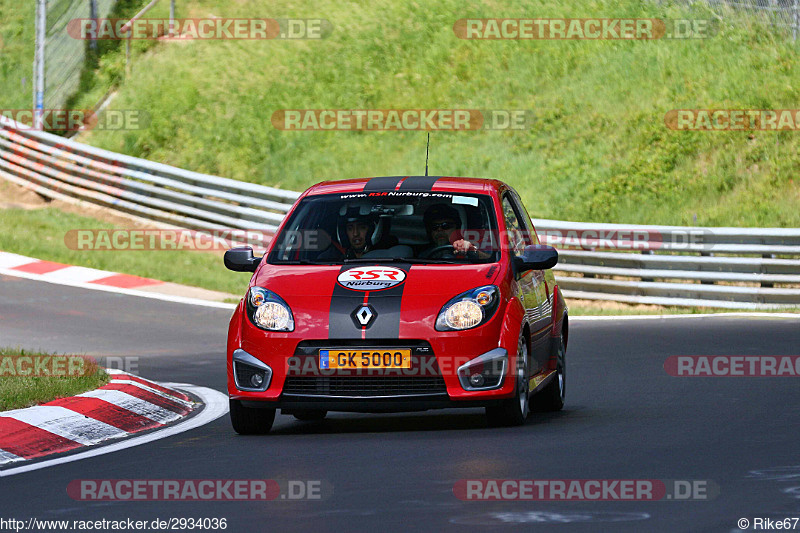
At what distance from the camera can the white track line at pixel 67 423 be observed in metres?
9.65


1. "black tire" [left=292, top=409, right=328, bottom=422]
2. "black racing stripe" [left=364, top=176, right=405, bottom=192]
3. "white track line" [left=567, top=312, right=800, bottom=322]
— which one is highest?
"black racing stripe" [left=364, top=176, right=405, bottom=192]

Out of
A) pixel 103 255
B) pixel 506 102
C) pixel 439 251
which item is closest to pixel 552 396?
pixel 439 251

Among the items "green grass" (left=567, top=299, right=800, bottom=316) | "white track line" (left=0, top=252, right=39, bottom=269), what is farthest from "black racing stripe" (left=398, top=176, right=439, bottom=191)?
"white track line" (left=0, top=252, right=39, bottom=269)

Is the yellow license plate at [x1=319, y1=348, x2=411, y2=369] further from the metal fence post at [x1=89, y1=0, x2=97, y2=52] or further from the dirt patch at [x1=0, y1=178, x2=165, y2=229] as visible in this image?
the metal fence post at [x1=89, y1=0, x2=97, y2=52]

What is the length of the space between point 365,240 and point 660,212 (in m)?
15.0

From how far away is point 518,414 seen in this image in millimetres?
9828

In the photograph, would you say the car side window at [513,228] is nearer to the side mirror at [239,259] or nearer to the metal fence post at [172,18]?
the side mirror at [239,259]

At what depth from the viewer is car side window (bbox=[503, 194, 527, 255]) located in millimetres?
10508

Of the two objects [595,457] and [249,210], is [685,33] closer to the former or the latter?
[249,210]

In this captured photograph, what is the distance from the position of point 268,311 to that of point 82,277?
1240 cm

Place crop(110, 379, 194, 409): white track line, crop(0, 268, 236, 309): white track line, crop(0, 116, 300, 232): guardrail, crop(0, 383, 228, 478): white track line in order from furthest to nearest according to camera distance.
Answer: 1. crop(0, 116, 300, 232): guardrail
2. crop(0, 268, 236, 309): white track line
3. crop(110, 379, 194, 409): white track line
4. crop(0, 383, 228, 478): white track line

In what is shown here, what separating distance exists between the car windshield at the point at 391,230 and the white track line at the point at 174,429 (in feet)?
4.08

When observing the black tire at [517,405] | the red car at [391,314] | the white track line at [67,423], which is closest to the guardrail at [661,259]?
the red car at [391,314]

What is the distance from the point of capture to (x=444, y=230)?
10.3m
